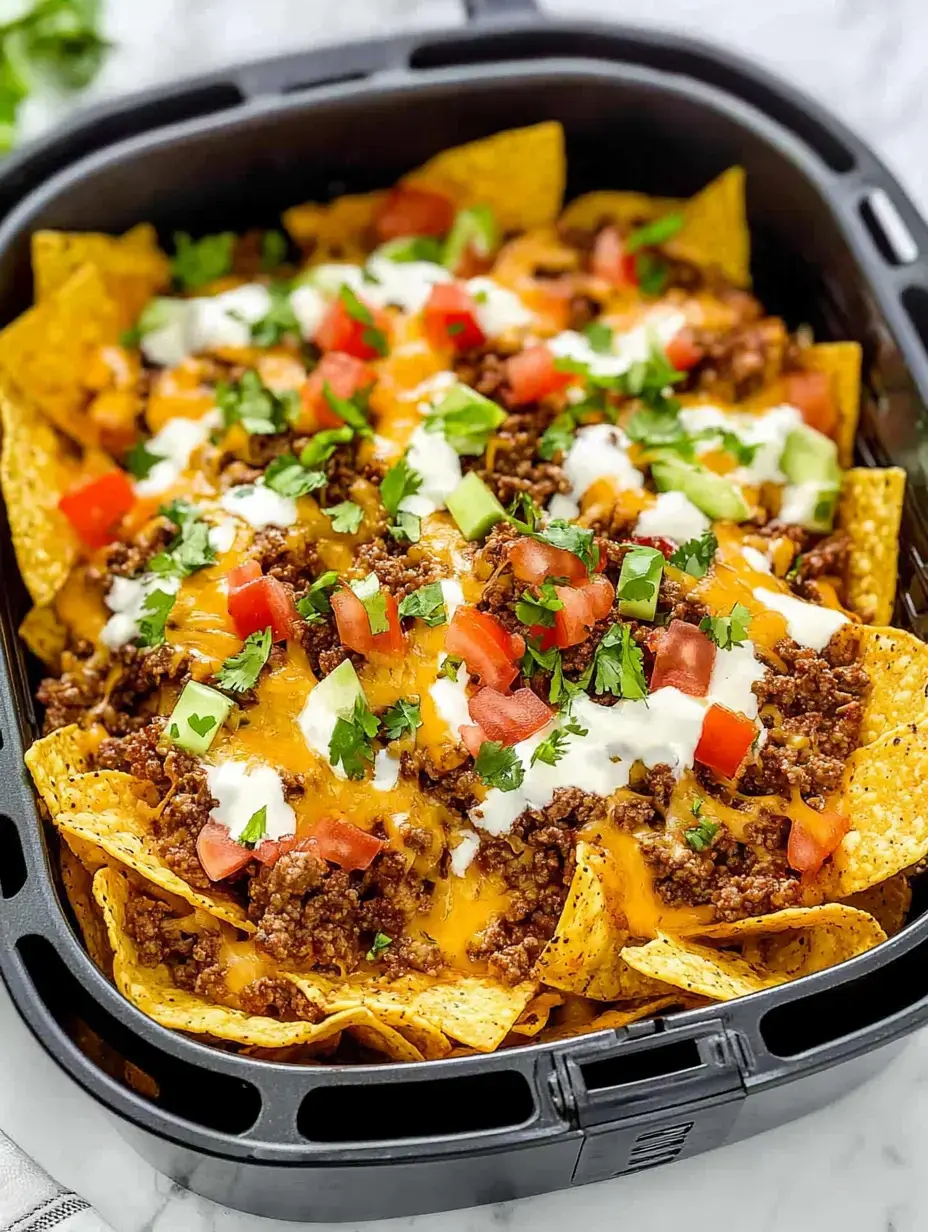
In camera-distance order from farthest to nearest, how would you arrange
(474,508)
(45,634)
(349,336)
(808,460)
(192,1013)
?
(349,336) → (808,460) → (45,634) → (474,508) → (192,1013)

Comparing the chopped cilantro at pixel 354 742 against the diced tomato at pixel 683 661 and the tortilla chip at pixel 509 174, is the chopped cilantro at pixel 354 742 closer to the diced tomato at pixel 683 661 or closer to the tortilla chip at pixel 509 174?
the diced tomato at pixel 683 661

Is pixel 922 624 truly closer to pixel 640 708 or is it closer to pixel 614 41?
pixel 640 708

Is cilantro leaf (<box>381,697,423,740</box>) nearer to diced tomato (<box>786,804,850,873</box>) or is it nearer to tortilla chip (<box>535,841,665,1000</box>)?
tortilla chip (<box>535,841,665,1000</box>)

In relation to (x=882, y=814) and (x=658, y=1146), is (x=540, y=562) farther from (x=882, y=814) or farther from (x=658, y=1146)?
(x=658, y=1146)

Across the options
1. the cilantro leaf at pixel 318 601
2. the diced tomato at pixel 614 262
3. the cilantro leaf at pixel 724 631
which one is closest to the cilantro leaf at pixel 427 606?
the cilantro leaf at pixel 318 601

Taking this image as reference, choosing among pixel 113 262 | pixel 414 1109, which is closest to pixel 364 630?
pixel 414 1109
